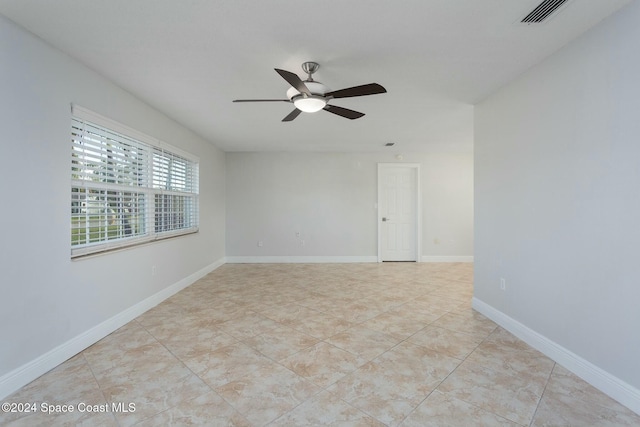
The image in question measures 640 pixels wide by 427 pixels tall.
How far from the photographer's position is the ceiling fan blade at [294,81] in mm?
1856

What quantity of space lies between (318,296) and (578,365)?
2.59 metres

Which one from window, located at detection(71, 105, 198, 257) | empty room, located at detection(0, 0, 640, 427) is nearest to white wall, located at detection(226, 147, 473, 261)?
window, located at detection(71, 105, 198, 257)

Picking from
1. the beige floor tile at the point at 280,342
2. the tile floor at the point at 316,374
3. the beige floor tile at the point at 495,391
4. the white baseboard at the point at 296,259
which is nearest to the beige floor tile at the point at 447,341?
the tile floor at the point at 316,374

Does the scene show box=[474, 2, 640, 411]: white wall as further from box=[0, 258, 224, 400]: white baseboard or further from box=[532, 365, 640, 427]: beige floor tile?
box=[0, 258, 224, 400]: white baseboard

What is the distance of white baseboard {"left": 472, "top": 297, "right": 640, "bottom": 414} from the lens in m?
1.67

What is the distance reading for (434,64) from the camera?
2.36 meters

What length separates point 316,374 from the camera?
1.98 m

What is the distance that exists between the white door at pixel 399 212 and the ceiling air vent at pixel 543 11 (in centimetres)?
434

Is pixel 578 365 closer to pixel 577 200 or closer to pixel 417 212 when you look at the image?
pixel 577 200

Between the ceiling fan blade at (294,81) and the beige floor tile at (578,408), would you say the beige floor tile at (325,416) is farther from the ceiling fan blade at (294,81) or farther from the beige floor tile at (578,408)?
the ceiling fan blade at (294,81)

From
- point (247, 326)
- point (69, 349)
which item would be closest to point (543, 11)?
point (247, 326)

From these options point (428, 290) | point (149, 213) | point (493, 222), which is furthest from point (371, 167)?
point (149, 213)

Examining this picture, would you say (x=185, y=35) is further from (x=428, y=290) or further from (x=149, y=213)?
(x=428, y=290)

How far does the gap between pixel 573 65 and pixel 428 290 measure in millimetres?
2999
